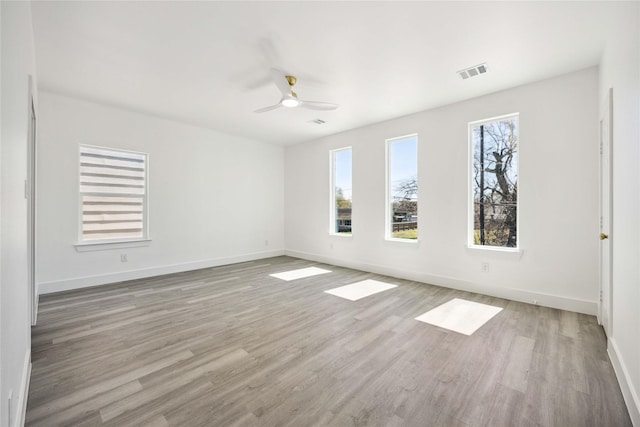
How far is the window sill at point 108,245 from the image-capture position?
4.23 metres

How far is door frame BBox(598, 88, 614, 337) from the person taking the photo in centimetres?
241

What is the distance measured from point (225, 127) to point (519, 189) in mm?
4926

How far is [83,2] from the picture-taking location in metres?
2.23

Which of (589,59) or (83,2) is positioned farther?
(589,59)

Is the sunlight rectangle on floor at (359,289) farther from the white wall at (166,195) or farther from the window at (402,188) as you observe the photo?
the white wall at (166,195)

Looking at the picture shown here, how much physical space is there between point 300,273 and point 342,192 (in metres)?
1.92

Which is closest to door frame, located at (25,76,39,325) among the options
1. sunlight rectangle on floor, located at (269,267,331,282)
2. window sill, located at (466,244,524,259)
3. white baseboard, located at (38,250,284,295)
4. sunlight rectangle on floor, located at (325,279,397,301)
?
white baseboard, located at (38,250,284,295)

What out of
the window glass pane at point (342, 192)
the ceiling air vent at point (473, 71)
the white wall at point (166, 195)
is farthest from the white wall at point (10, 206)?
the window glass pane at point (342, 192)

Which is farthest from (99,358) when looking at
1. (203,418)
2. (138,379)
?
(203,418)

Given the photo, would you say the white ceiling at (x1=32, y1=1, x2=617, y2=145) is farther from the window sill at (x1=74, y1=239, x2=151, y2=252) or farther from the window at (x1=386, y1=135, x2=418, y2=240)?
the window sill at (x1=74, y1=239, x2=151, y2=252)

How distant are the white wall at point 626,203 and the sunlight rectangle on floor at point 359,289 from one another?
240cm

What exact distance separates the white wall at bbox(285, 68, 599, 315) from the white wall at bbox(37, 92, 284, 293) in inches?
74.1

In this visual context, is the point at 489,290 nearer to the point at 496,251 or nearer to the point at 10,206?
the point at 496,251

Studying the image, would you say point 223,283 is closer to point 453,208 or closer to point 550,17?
point 453,208
